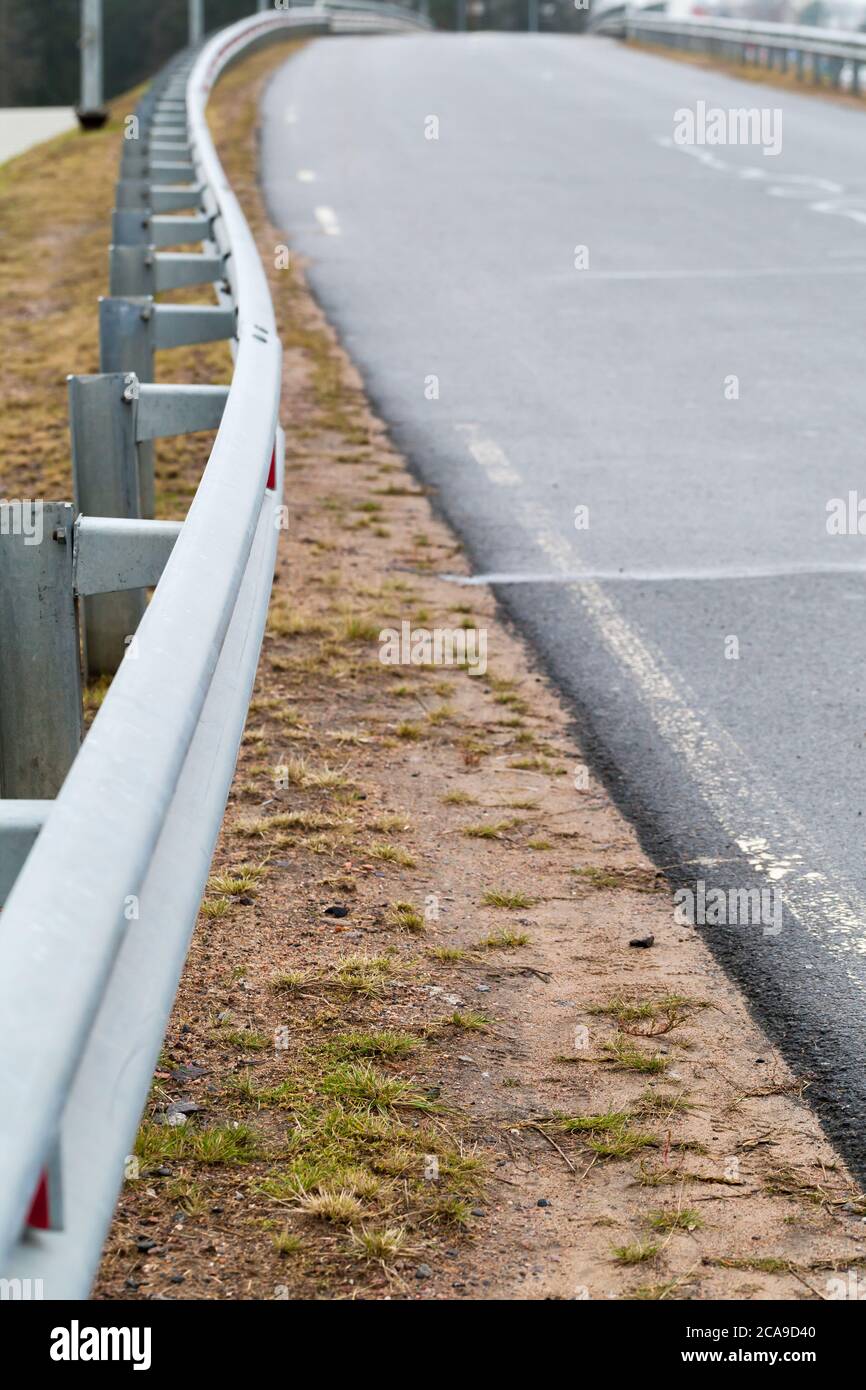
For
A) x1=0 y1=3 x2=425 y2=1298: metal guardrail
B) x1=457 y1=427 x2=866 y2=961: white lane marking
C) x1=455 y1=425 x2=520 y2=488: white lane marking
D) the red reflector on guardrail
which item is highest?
x1=0 y1=3 x2=425 y2=1298: metal guardrail

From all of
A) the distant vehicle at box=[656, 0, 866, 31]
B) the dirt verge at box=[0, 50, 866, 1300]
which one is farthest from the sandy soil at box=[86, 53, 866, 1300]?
the distant vehicle at box=[656, 0, 866, 31]

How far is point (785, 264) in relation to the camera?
13.0 meters

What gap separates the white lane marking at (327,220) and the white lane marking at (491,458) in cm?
661

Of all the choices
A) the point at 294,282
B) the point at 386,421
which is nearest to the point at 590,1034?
the point at 386,421

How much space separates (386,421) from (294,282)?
407 centimetres

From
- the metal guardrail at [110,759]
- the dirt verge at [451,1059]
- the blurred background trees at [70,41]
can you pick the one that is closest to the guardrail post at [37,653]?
the metal guardrail at [110,759]

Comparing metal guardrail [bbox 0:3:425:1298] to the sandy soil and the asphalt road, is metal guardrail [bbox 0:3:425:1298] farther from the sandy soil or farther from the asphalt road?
the asphalt road

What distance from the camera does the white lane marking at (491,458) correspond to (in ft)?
25.9

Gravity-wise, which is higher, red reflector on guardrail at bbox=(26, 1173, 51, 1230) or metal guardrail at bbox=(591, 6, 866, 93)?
metal guardrail at bbox=(591, 6, 866, 93)

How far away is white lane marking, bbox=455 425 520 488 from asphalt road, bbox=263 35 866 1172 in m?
0.02

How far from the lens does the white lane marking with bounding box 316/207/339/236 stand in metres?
14.9

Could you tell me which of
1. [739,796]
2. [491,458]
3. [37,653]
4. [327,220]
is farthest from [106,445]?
[327,220]

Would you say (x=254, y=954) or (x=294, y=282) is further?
(x=294, y=282)

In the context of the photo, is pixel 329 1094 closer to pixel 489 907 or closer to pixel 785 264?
pixel 489 907
